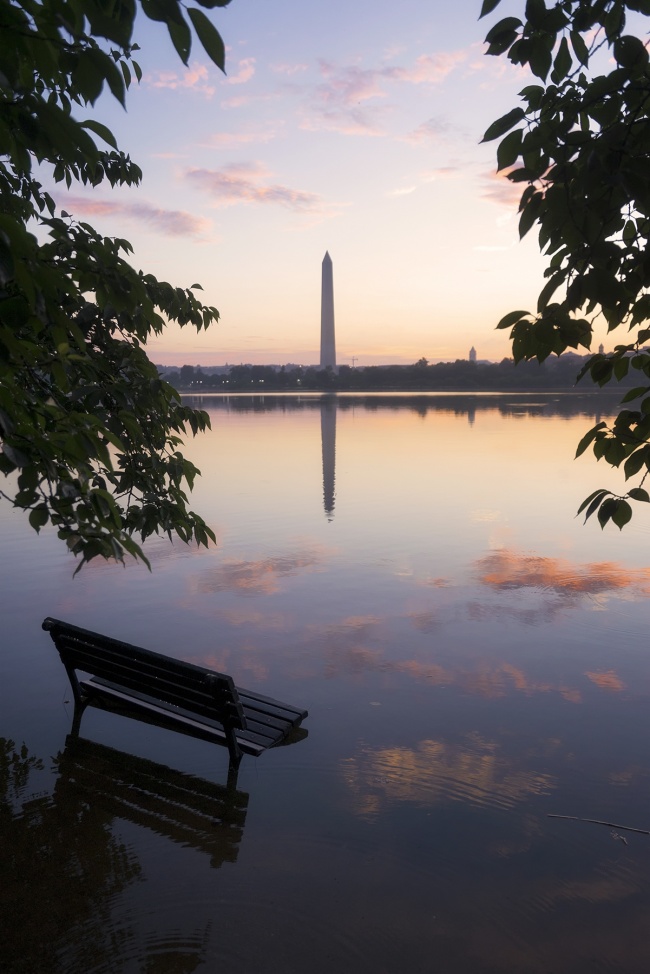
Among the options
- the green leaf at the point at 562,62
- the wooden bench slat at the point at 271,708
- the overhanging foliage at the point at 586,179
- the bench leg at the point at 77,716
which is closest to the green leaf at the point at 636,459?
the overhanging foliage at the point at 586,179

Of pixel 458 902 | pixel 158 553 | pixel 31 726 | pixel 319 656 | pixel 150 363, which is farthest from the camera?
pixel 158 553

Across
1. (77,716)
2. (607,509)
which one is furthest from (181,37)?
(77,716)

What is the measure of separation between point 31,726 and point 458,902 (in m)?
4.49

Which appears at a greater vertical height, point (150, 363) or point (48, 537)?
point (150, 363)

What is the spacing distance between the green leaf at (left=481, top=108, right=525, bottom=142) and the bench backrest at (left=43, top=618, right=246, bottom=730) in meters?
4.03

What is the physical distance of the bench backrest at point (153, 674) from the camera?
227 inches

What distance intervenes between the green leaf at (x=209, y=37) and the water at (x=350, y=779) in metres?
4.41

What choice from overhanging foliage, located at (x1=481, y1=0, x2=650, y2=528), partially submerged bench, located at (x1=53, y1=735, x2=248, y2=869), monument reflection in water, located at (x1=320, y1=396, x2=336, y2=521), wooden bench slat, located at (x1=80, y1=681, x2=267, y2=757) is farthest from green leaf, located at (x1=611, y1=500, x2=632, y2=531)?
monument reflection in water, located at (x1=320, y1=396, x2=336, y2=521)

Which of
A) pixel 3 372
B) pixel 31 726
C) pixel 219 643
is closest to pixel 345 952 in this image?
pixel 3 372

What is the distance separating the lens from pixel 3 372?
2900mm

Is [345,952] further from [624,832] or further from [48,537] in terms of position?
[48,537]

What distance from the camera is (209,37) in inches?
82.7

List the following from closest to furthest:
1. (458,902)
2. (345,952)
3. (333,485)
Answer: (345,952) < (458,902) < (333,485)

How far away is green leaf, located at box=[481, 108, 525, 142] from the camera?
3170mm
